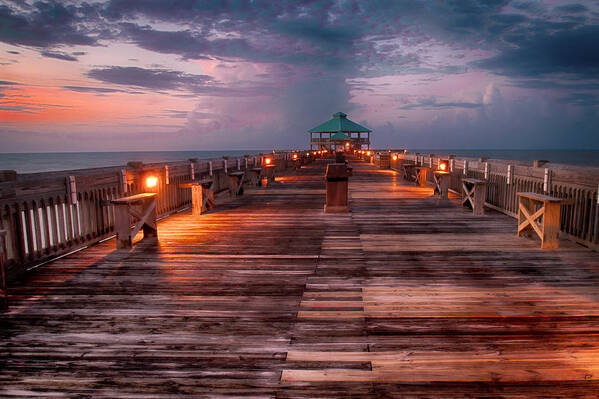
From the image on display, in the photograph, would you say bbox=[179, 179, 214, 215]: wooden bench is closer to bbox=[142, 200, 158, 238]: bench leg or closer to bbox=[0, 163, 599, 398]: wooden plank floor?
bbox=[142, 200, 158, 238]: bench leg

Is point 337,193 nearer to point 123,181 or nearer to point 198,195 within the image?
point 198,195

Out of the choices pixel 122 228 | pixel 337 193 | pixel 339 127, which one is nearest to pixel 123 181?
pixel 122 228

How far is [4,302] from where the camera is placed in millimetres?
4145

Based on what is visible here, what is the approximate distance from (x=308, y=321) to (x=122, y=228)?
4604mm

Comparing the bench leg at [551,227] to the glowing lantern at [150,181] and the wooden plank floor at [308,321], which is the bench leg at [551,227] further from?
the glowing lantern at [150,181]

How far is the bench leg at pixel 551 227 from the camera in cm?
646

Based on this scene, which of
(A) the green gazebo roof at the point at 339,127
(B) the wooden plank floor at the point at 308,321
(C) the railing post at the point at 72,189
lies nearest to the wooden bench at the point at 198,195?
(B) the wooden plank floor at the point at 308,321

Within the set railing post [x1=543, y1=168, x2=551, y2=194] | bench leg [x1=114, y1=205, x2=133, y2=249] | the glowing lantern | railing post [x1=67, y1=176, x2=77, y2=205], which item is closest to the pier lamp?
railing post [x1=543, y1=168, x2=551, y2=194]

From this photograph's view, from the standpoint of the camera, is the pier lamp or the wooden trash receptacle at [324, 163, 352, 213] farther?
the pier lamp

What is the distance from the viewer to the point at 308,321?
12.1ft

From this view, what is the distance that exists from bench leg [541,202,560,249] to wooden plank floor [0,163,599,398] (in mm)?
236

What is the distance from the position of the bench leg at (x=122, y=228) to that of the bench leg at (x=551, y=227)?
7.66 m

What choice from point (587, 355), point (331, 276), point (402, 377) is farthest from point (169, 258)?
point (587, 355)

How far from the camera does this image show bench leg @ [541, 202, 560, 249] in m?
→ 6.46
